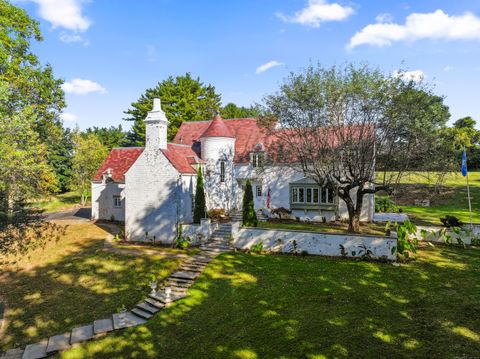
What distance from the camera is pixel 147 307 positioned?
50.6 ft

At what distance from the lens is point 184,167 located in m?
26.6

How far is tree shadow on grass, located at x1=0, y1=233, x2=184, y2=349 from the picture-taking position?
15.1 meters

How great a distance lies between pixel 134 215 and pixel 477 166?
72.5 meters

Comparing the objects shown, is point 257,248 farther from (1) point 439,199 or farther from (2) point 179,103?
(2) point 179,103

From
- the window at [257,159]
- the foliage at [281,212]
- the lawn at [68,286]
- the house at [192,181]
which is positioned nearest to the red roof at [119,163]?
the house at [192,181]

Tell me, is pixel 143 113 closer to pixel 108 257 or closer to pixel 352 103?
pixel 108 257

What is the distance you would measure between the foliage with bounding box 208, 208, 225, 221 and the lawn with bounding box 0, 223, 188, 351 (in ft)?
23.1

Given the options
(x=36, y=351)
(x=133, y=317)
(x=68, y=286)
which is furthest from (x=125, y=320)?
(x=68, y=286)

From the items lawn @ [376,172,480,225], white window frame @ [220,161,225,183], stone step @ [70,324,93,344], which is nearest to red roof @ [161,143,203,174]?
white window frame @ [220,161,225,183]

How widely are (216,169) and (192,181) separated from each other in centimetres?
465

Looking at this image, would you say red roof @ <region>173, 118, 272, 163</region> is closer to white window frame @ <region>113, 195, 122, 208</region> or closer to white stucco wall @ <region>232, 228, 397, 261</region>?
white window frame @ <region>113, 195, 122, 208</region>

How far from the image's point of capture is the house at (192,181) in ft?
82.9

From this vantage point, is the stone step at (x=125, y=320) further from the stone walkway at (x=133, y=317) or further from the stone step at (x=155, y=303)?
the stone step at (x=155, y=303)

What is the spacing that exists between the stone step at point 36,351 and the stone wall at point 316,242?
13.0 meters
